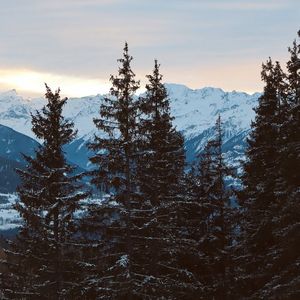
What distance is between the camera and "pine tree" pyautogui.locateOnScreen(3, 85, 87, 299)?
26844mm

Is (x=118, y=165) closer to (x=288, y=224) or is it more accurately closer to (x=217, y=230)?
(x=288, y=224)

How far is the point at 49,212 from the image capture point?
2670cm

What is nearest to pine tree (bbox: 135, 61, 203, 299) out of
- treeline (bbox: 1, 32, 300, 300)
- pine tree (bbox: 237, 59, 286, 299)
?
treeline (bbox: 1, 32, 300, 300)

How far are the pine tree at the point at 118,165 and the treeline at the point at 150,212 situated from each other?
0.04m

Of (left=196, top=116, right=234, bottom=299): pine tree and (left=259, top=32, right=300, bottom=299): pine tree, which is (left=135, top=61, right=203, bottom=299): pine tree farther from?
(left=259, top=32, right=300, bottom=299): pine tree

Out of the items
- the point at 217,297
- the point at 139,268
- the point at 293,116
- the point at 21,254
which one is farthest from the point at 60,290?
the point at 293,116

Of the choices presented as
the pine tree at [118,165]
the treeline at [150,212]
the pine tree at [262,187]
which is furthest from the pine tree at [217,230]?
the pine tree at [118,165]

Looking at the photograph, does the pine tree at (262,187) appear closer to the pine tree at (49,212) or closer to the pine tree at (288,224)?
the pine tree at (288,224)

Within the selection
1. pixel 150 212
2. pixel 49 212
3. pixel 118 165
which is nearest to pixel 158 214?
pixel 150 212

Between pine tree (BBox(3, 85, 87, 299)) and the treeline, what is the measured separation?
54 millimetres

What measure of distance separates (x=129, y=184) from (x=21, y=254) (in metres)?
6.85

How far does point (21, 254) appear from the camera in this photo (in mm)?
27344

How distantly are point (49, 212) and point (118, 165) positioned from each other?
4.97 meters

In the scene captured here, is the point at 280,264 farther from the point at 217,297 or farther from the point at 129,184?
the point at 217,297
